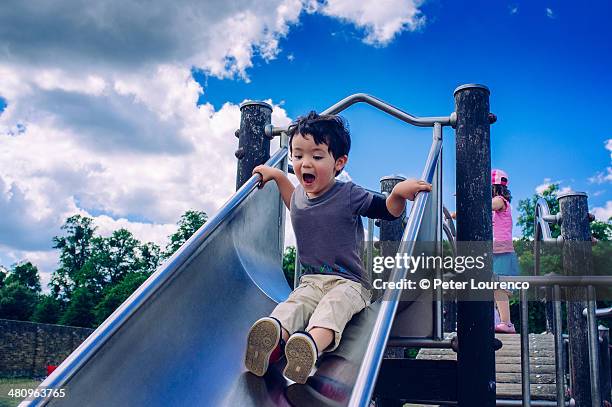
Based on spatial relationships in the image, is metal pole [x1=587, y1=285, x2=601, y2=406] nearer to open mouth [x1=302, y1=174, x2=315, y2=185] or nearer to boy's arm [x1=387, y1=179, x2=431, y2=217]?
boy's arm [x1=387, y1=179, x2=431, y2=217]

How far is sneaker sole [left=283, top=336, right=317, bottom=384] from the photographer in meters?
2.21

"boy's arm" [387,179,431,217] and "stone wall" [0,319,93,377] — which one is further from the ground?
"stone wall" [0,319,93,377]

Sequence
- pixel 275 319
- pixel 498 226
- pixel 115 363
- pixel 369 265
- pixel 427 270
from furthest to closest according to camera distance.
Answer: pixel 498 226
pixel 369 265
pixel 427 270
pixel 275 319
pixel 115 363

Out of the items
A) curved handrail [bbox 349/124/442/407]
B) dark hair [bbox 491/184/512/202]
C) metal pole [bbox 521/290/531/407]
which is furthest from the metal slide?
dark hair [bbox 491/184/512/202]

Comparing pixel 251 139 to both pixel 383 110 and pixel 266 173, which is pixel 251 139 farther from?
pixel 383 110

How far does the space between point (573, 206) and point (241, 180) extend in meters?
2.98

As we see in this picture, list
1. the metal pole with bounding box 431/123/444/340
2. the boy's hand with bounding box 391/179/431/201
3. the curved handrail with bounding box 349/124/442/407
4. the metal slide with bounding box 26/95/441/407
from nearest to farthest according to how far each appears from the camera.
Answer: the curved handrail with bounding box 349/124/442/407 < the metal slide with bounding box 26/95/441/407 < the boy's hand with bounding box 391/179/431/201 < the metal pole with bounding box 431/123/444/340

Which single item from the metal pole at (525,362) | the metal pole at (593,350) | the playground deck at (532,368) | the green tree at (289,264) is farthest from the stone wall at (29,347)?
the metal pole at (593,350)

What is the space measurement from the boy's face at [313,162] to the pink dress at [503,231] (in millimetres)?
2793

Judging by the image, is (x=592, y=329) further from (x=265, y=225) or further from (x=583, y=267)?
(x=583, y=267)

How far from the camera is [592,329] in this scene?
8.30 ft

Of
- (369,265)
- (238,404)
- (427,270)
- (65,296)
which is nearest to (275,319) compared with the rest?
(238,404)

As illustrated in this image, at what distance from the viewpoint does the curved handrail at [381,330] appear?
171 centimetres

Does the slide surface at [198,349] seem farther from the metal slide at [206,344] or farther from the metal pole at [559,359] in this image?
the metal pole at [559,359]
